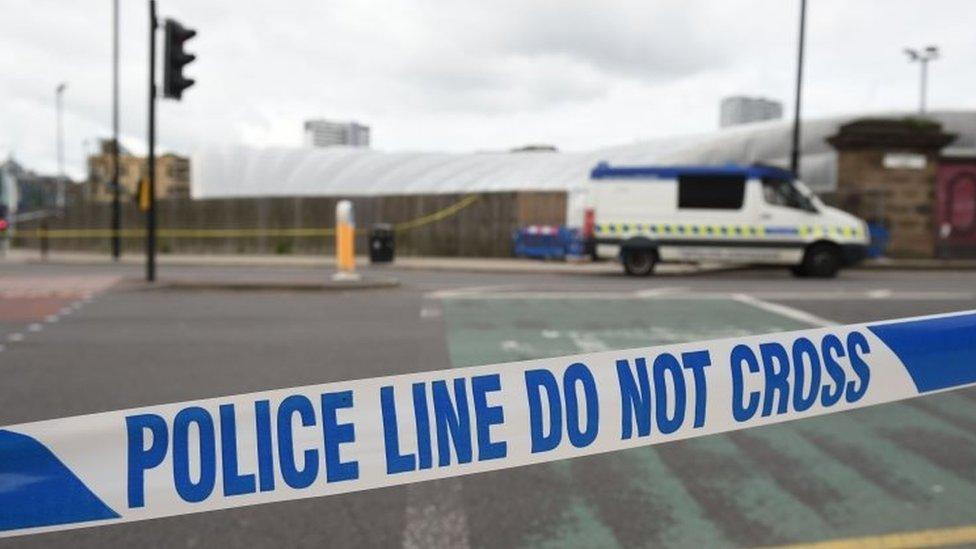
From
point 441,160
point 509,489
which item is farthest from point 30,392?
point 441,160

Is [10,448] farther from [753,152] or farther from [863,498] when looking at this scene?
[753,152]

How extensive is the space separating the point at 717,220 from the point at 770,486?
14.2 metres

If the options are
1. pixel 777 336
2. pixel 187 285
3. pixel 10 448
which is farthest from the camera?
pixel 187 285

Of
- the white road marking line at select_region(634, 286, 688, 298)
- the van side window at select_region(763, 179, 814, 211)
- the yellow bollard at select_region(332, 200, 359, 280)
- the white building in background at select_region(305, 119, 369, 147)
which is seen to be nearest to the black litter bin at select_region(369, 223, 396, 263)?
the yellow bollard at select_region(332, 200, 359, 280)

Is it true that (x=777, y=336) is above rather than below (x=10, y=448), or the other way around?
above

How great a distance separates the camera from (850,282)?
52.9ft

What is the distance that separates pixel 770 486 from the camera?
3883mm

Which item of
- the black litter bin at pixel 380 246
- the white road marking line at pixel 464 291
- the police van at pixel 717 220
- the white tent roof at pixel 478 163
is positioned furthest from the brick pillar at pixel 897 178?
the white road marking line at pixel 464 291

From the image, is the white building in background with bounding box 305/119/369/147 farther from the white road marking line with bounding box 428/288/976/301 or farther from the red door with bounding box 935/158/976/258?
the white road marking line with bounding box 428/288/976/301

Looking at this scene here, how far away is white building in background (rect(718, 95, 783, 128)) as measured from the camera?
67250mm

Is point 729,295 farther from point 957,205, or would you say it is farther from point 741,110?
point 741,110

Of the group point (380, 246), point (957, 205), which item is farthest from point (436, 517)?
point (957, 205)

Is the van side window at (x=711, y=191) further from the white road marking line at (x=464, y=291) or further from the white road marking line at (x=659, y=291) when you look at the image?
the white road marking line at (x=464, y=291)

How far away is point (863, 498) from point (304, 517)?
2575mm
